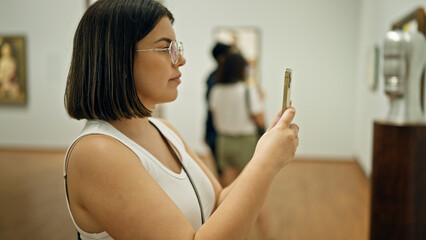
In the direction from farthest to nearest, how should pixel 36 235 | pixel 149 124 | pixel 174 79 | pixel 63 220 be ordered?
pixel 63 220, pixel 36 235, pixel 149 124, pixel 174 79

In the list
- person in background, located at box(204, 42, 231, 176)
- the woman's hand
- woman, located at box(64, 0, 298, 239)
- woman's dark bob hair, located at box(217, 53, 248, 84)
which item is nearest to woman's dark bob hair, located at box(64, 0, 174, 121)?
woman, located at box(64, 0, 298, 239)

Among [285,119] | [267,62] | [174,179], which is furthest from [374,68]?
[174,179]

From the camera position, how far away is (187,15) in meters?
8.73

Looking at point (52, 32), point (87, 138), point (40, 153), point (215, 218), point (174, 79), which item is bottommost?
point (40, 153)

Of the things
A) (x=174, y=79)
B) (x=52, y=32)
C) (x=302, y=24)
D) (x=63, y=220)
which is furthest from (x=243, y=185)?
(x=52, y=32)

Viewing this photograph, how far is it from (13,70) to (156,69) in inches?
324

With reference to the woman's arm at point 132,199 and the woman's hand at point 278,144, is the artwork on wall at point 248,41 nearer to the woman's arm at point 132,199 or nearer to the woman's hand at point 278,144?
the woman's hand at point 278,144

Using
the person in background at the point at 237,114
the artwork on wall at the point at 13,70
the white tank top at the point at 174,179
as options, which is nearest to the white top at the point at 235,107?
the person in background at the point at 237,114

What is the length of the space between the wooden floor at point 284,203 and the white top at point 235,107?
1021mm

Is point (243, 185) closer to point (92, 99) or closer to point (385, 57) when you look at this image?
point (92, 99)

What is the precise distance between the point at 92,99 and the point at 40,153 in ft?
27.0

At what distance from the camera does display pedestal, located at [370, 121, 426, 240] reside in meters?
1.96

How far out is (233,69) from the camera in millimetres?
3775

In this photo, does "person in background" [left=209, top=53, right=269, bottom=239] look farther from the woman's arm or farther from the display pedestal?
the woman's arm
